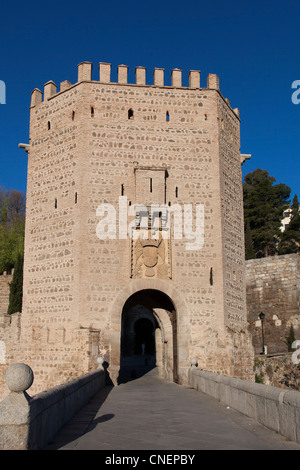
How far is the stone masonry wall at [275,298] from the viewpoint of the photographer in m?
23.1

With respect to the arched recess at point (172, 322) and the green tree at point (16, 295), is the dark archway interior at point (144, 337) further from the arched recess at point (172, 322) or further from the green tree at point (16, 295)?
the arched recess at point (172, 322)

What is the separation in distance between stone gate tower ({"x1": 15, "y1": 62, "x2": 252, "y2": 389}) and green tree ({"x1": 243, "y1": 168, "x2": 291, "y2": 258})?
66.6ft

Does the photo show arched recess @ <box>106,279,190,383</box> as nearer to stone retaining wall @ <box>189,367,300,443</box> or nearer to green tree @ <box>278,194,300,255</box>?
stone retaining wall @ <box>189,367,300,443</box>

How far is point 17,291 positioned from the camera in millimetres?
26812

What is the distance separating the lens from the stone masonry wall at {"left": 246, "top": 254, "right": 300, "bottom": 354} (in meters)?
23.1

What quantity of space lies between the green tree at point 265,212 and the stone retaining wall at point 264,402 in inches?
1077

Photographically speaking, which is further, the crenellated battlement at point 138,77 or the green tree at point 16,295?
the green tree at point 16,295

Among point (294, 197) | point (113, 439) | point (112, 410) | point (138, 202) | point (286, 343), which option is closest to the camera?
point (113, 439)

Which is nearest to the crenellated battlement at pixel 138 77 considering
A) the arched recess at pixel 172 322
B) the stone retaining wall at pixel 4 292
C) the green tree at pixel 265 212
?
the arched recess at pixel 172 322

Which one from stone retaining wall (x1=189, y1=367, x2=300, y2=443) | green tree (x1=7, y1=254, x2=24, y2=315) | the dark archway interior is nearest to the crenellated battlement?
stone retaining wall (x1=189, y1=367, x2=300, y2=443)

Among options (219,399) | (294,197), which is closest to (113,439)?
(219,399)

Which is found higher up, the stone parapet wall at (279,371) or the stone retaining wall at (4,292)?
the stone retaining wall at (4,292)
